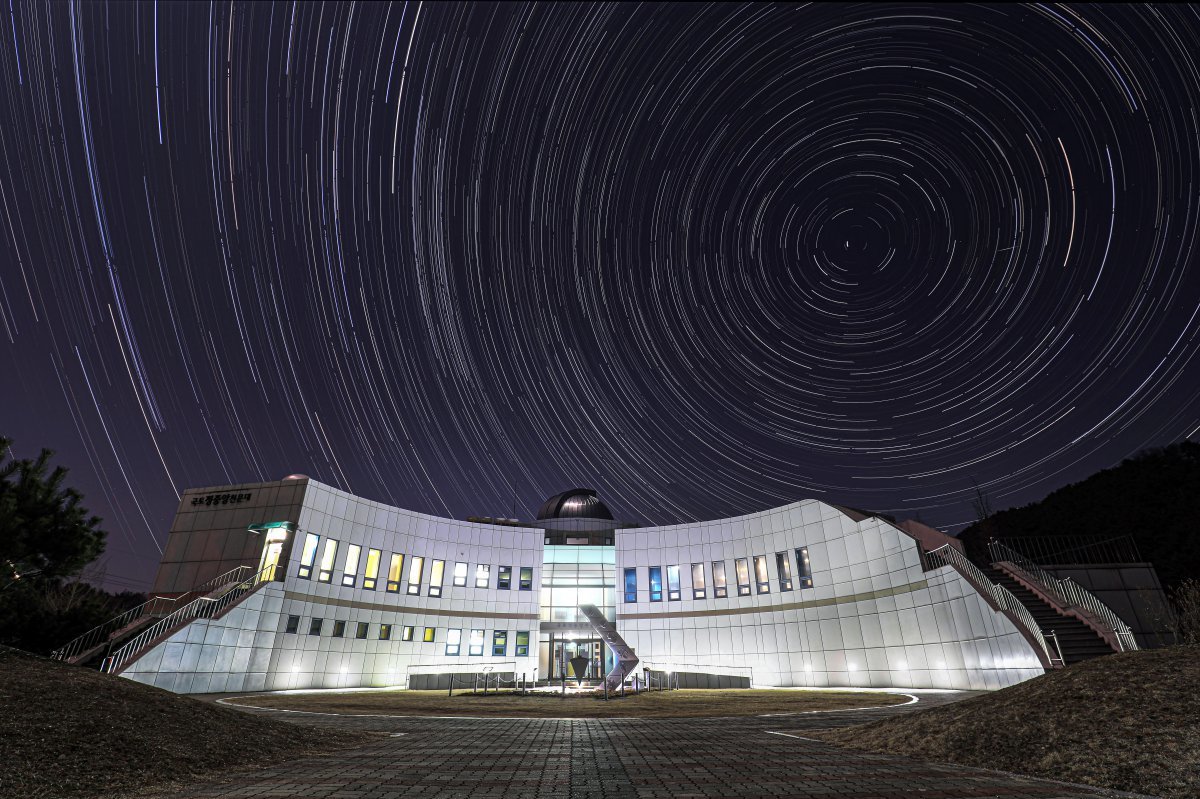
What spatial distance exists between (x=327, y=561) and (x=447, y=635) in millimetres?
9849

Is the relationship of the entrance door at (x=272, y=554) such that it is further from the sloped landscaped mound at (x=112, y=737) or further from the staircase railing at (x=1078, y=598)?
the staircase railing at (x=1078, y=598)

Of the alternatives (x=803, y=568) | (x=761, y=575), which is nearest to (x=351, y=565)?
(x=761, y=575)

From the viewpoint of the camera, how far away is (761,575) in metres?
37.0

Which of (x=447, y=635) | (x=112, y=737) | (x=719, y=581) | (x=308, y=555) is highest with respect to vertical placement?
A: (x=308, y=555)

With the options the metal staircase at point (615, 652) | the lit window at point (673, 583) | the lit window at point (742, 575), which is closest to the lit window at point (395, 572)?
the metal staircase at point (615, 652)

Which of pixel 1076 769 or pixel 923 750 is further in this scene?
pixel 923 750

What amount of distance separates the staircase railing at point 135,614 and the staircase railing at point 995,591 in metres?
31.4

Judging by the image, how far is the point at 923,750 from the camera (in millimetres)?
8352

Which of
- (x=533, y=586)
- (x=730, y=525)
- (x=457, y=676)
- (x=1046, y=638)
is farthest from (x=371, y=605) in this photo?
(x=1046, y=638)

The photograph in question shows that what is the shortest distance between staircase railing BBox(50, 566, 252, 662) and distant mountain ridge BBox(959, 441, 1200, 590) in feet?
211

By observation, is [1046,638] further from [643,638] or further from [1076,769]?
[643,638]

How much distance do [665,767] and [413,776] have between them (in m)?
3.30

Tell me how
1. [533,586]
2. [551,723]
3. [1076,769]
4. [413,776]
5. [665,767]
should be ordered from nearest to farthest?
[1076,769], [413,776], [665,767], [551,723], [533,586]

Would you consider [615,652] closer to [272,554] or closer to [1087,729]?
[272,554]
